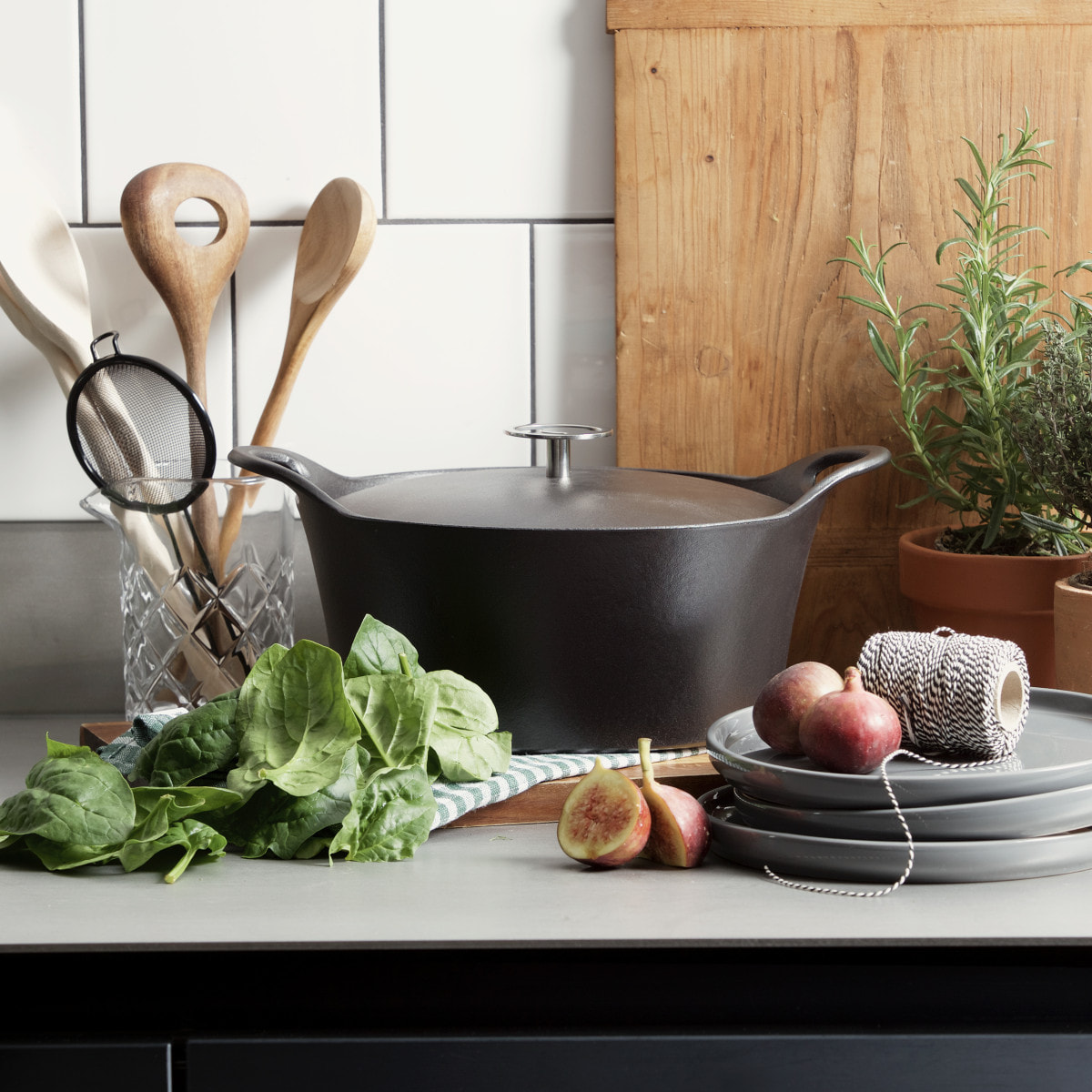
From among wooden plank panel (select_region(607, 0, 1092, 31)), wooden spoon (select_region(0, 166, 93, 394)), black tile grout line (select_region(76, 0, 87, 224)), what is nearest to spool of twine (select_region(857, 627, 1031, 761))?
wooden plank panel (select_region(607, 0, 1092, 31))

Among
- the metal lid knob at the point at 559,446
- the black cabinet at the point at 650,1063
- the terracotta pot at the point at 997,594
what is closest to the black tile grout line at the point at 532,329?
the metal lid knob at the point at 559,446

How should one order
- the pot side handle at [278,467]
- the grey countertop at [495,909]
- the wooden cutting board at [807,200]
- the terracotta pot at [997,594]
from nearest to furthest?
the grey countertop at [495,909], the pot side handle at [278,467], the terracotta pot at [997,594], the wooden cutting board at [807,200]

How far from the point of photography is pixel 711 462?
1.06 m

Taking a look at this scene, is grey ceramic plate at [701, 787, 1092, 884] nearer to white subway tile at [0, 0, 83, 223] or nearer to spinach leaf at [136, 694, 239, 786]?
spinach leaf at [136, 694, 239, 786]

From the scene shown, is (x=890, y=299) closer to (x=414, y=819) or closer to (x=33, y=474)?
(x=414, y=819)

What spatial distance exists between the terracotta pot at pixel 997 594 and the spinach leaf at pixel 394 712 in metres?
0.46

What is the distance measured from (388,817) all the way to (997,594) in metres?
0.52

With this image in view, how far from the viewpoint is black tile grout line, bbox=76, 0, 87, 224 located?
3.44 feet

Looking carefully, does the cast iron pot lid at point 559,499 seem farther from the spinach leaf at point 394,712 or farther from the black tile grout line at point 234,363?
the black tile grout line at point 234,363

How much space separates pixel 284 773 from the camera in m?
0.65

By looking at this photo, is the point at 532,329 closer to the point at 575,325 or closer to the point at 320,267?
the point at 575,325

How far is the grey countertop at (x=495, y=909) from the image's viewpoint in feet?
1.83

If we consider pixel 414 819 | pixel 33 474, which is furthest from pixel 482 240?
pixel 414 819

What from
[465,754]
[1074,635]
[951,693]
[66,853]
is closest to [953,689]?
[951,693]
